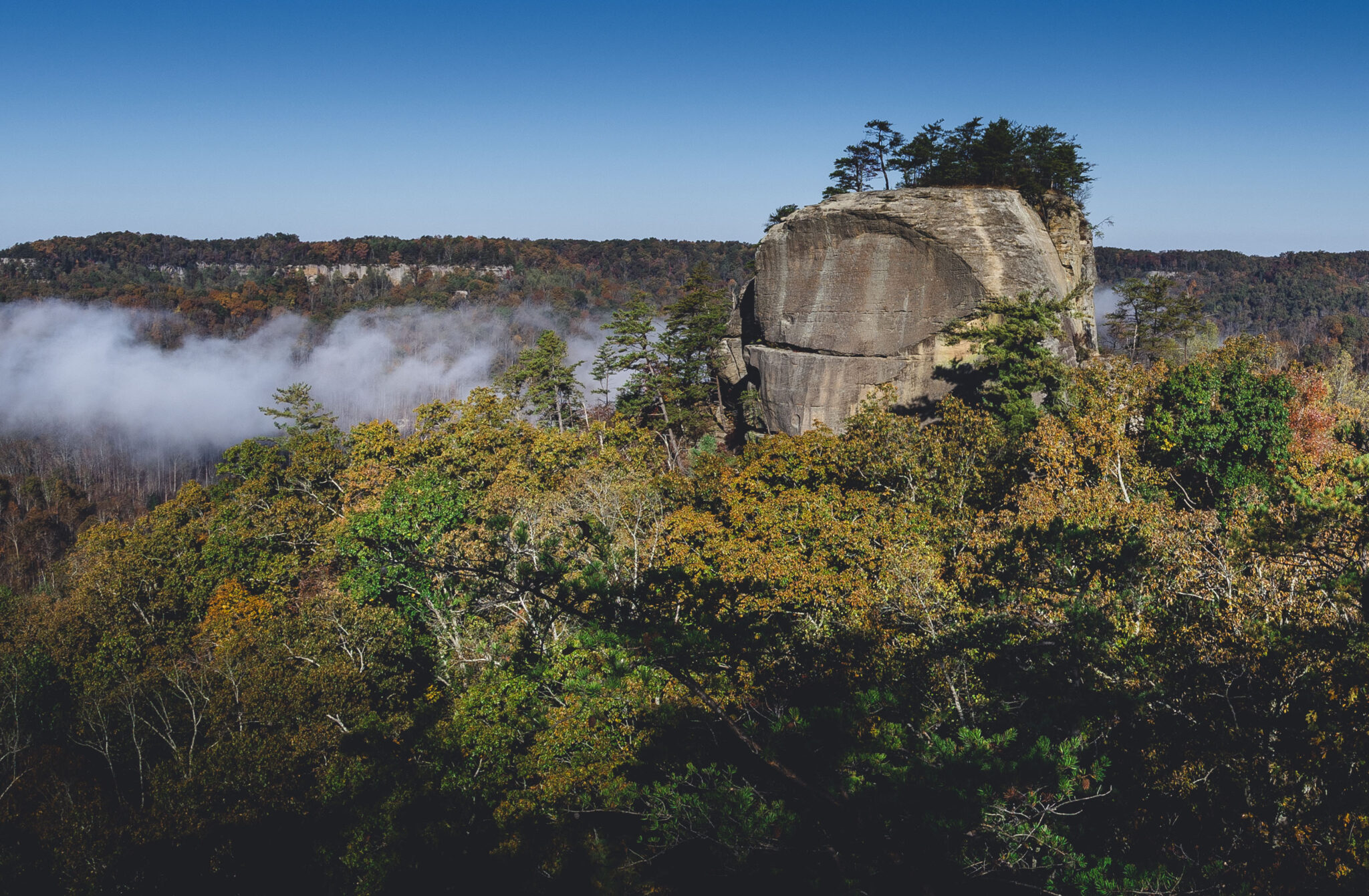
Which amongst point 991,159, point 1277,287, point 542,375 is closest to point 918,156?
point 991,159

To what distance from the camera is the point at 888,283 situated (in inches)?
1373

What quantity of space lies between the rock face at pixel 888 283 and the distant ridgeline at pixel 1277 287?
321 ft

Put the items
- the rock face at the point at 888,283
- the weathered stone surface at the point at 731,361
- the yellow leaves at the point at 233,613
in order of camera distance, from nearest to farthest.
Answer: the yellow leaves at the point at 233,613, the rock face at the point at 888,283, the weathered stone surface at the point at 731,361

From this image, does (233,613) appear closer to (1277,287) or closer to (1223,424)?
A: (1223,424)

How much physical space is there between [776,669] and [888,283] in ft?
86.8

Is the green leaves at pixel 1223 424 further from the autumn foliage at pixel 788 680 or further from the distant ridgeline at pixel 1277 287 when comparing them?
the distant ridgeline at pixel 1277 287

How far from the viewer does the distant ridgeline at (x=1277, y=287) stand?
385 feet

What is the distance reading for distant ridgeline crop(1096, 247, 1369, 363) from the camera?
11725 centimetres

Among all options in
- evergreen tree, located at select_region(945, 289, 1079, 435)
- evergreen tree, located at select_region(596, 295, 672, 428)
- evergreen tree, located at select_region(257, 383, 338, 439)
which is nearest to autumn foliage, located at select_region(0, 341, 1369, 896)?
evergreen tree, located at select_region(945, 289, 1079, 435)

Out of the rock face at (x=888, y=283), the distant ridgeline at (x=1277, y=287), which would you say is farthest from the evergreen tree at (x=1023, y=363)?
the distant ridgeline at (x=1277, y=287)

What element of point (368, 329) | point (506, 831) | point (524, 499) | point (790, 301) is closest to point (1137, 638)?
point (506, 831)

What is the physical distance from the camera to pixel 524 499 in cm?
2292

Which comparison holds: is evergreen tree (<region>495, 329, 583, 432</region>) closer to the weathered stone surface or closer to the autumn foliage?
the weathered stone surface

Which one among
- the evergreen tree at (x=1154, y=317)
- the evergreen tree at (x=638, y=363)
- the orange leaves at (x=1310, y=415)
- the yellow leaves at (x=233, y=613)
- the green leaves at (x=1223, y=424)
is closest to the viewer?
the green leaves at (x=1223, y=424)
